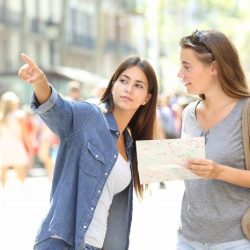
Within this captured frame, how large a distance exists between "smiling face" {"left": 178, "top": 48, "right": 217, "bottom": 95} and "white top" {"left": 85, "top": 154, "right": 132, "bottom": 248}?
0.49 m

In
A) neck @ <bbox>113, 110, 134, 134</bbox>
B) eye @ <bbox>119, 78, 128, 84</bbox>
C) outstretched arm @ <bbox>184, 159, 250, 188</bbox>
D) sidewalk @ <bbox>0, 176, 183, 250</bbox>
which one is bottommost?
sidewalk @ <bbox>0, 176, 183, 250</bbox>

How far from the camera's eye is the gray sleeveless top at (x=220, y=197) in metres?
3.46

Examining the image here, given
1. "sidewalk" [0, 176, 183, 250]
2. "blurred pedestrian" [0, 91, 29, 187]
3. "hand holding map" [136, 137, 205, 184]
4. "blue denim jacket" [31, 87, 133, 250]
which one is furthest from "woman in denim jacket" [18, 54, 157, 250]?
"blurred pedestrian" [0, 91, 29, 187]

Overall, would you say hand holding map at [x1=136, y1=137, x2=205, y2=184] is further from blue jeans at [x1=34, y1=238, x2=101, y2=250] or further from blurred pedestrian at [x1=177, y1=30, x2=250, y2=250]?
blue jeans at [x1=34, y1=238, x2=101, y2=250]

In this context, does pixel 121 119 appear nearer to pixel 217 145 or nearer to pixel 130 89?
pixel 130 89

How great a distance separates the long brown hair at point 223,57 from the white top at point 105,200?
24.2 inches

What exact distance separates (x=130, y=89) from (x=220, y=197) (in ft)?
2.33

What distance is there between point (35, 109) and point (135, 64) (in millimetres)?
708

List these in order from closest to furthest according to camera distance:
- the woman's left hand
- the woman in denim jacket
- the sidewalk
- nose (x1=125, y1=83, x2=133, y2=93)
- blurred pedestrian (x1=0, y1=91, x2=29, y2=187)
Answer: the woman's left hand < the woman in denim jacket < nose (x1=125, y1=83, x2=133, y2=93) < the sidewalk < blurred pedestrian (x1=0, y1=91, x2=29, y2=187)

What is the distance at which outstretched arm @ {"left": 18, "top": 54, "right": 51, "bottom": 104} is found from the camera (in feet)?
10.8

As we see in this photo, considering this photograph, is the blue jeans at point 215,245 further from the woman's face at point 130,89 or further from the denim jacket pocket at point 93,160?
the woman's face at point 130,89

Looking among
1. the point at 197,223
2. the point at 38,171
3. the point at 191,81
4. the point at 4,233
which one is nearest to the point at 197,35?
the point at 191,81

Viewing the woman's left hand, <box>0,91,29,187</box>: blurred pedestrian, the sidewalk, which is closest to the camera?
the woman's left hand

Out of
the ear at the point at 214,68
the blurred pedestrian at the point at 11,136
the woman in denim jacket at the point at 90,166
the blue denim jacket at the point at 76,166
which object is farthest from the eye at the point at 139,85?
the blurred pedestrian at the point at 11,136
